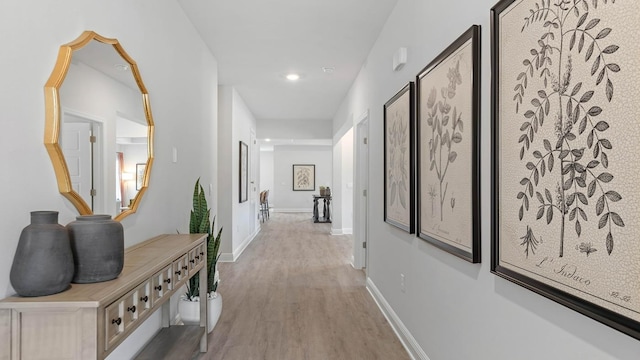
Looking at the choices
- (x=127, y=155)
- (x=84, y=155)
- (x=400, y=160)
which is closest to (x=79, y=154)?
(x=84, y=155)

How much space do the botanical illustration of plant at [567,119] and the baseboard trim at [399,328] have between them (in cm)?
144

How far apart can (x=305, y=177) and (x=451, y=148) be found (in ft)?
37.4

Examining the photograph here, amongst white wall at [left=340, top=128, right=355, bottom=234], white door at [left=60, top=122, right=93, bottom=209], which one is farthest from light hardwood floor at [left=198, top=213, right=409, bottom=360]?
white wall at [left=340, top=128, right=355, bottom=234]

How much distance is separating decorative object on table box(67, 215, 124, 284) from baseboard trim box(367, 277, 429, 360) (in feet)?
5.94

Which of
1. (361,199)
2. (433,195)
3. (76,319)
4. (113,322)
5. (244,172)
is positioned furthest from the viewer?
(244,172)

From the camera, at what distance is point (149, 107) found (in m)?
2.26

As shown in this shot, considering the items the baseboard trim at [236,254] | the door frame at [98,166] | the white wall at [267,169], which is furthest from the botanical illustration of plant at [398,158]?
the white wall at [267,169]

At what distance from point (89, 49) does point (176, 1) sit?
1377 millimetres

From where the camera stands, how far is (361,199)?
4805 millimetres

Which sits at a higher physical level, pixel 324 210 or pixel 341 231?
pixel 324 210

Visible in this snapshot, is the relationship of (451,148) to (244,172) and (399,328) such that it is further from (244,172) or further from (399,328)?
(244,172)

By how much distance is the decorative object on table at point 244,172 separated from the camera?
5.99m

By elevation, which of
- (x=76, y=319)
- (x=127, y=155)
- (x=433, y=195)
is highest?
(x=127, y=155)

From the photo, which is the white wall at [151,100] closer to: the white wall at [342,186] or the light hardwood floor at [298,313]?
the light hardwood floor at [298,313]
